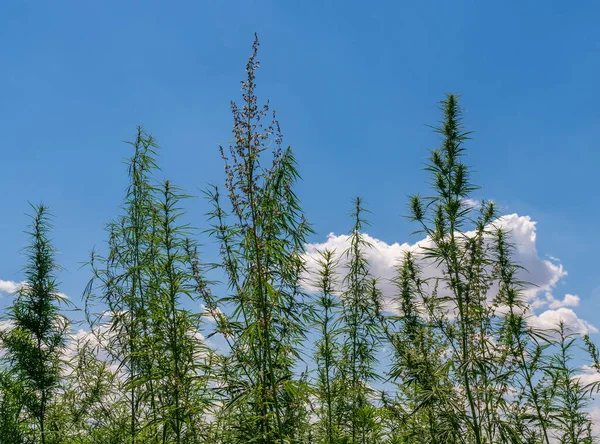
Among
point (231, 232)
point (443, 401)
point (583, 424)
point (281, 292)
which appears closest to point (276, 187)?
point (231, 232)

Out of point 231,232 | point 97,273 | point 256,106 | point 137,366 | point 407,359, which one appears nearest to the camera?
point 256,106

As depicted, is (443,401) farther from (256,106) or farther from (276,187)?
(256,106)

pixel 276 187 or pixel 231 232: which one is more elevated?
pixel 276 187

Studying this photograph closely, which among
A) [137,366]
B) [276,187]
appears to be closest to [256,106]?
[276,187]

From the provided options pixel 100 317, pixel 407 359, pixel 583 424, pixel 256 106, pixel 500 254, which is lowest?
pixel 583 424

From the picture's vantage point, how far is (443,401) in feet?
15.2

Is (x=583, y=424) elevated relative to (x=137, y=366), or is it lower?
lower

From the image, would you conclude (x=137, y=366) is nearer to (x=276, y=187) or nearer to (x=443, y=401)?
(x=276, y=187)

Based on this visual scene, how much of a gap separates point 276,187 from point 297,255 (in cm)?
65

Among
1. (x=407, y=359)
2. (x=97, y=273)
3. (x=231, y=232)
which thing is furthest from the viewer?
(x=97, y=273)

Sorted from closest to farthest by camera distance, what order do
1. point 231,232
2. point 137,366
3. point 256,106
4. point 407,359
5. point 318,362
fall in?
1. point 256,106
2. point 231,232
3. point 407,359
4. point 137,366
5. point 318,362

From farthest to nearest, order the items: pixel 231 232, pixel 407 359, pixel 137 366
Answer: pixel 137 366, pixel 407 359, pixel 231 232

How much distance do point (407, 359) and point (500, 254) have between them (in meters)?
2.02

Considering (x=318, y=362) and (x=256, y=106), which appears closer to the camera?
(x=256, y=106)
